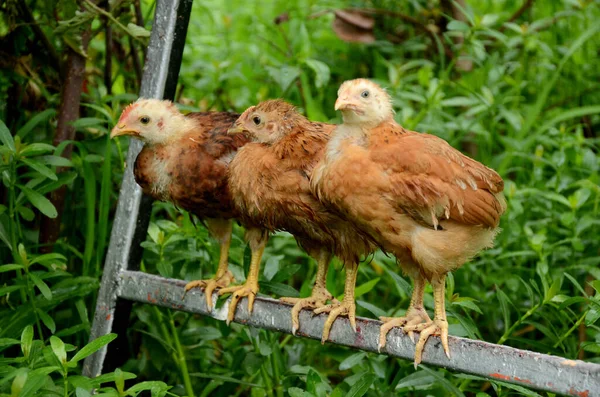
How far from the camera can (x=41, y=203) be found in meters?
2.97

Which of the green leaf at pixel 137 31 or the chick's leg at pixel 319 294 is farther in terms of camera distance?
the green leaf at pixel 137 31

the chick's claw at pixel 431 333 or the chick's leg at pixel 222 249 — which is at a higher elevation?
the chick's claw at pixel 431 333

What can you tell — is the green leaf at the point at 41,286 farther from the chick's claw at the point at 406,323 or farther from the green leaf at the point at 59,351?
the chick's claw at the point at 406,323

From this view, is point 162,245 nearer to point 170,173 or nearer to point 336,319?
point 170,173

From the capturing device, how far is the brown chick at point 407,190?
2.37 metres

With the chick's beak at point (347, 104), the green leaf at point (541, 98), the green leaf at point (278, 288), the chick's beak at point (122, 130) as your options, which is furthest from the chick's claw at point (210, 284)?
the green leaf at point (541, 98)

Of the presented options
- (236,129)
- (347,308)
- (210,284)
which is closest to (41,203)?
(210,284)

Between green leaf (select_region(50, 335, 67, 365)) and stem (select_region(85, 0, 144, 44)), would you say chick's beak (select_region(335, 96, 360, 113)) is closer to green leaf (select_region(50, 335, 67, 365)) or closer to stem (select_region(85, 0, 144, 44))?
green leaf (select_region(50, 335, 67, 365))

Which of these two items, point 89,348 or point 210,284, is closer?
point 89,348

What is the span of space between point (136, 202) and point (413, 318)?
1.06 meters

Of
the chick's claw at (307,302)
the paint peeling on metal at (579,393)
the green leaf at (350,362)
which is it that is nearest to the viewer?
the paint peeling on metal at (579,393)

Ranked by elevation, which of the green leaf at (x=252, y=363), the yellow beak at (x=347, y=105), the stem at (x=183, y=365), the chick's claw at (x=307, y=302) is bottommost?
the stem at (x=183, y=365)

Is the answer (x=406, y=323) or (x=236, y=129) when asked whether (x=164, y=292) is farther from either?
(x=406, y=323)

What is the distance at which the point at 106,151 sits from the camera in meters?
3.31
